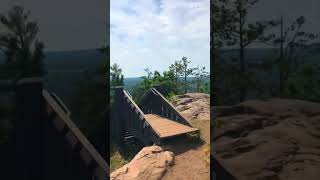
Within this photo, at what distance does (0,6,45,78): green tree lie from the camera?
126 inches

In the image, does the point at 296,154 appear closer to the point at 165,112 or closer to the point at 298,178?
the point at 298,178

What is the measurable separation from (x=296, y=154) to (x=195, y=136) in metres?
1.43

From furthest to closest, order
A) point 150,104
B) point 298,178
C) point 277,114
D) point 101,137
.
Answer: point 150,104 < point 101,137 < point 277,114 < point 298,178

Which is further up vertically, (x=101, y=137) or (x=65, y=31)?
(x=65, y=31)

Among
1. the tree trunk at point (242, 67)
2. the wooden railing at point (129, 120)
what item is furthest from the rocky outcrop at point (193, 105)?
the tree trunk at point (242, 67)

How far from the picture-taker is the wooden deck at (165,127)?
4.44 metres

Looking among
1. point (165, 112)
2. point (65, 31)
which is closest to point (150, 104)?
point (165, 112)

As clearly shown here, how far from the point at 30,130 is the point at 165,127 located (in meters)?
1.91

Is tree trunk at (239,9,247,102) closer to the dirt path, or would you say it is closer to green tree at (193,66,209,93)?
green tree at (193,66,209,93)

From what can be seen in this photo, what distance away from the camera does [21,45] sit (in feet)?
10.9

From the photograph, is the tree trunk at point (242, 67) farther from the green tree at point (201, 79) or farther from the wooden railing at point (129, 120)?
the wooden railing at point (129, 120)

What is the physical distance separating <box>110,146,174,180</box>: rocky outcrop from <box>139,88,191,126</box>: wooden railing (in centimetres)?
50

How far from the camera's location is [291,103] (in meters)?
3.36

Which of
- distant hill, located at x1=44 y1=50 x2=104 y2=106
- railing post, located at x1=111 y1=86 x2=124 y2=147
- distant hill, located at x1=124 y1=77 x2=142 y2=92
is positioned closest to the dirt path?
railing post, located at x1=111 y1=86 x2=124 y2=147
